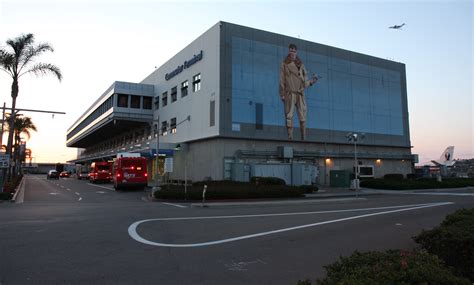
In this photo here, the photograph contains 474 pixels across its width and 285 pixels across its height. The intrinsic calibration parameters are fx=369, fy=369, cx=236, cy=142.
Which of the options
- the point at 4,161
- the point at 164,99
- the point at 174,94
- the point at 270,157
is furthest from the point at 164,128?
the point at 4,161

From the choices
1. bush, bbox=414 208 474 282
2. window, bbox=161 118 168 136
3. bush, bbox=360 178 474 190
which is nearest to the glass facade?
bush, bbox=360 178 474 190

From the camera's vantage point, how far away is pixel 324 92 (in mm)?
42812

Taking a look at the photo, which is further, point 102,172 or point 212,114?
point 102,172

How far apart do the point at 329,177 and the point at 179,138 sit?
1779cm

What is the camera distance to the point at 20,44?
28969 millimetres

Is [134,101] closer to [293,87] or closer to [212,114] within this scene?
[212,114]

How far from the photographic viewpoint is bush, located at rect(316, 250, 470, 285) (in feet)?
12.5

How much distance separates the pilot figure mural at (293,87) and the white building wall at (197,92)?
776 centimetres

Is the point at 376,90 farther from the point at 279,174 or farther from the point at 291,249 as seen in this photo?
the point at 291,249

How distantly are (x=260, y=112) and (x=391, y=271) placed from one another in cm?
3392

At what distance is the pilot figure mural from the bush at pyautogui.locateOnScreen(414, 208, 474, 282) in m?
32.5

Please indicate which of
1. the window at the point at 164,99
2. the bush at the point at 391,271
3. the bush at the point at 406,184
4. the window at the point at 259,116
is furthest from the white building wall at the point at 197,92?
the bush at the point at 391,271

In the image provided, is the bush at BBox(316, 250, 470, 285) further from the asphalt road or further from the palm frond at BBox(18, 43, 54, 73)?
the palm frond at BBox(18, 43, 54, 73)

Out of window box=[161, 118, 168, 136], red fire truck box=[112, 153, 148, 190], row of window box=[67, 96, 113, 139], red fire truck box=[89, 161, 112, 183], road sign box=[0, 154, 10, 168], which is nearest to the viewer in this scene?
road sign box=[0, 154, 10, 168]
